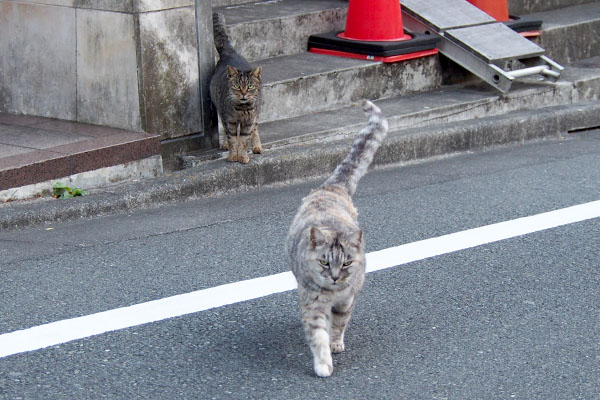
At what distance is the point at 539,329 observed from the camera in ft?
15.0

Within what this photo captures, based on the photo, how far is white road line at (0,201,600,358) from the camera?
443cm

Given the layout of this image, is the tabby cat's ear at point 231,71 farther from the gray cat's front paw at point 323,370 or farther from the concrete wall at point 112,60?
the gray cat's front paw at point 323,370

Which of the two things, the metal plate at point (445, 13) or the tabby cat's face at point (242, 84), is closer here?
the tabby cat's face at point (242, 84)

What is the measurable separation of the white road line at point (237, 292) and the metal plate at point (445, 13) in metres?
3.63

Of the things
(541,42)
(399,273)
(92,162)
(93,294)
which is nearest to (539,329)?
(399,273)

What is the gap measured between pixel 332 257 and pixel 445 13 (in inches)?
254

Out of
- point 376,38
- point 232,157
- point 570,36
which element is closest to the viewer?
point 232,157

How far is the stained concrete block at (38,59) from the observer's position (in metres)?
7.45

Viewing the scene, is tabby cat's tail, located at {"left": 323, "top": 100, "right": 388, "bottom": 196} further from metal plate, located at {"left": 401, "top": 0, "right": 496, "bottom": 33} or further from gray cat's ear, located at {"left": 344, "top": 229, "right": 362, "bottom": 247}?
metal plate, located at {"left": 401, "top": 0, "right": 496, "bottom": 33}

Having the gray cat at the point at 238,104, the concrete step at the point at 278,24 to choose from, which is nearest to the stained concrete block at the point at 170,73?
the gray cat at the point at 238,104

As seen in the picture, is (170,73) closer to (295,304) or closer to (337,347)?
(295,304)

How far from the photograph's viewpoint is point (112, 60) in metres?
7.20

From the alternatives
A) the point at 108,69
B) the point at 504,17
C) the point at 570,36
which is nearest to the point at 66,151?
the point at 108,69

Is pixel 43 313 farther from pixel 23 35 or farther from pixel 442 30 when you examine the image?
pixel 442 30
